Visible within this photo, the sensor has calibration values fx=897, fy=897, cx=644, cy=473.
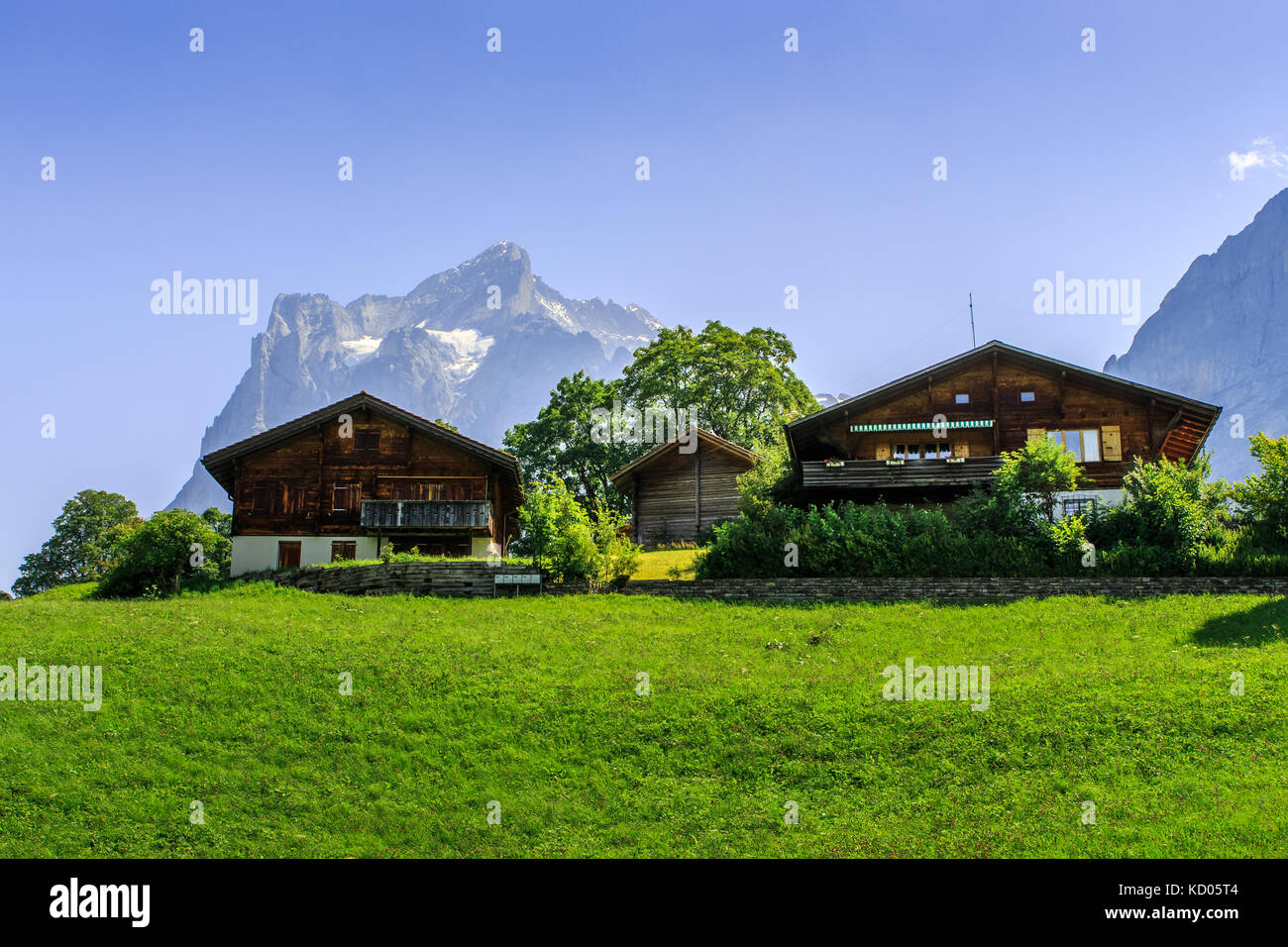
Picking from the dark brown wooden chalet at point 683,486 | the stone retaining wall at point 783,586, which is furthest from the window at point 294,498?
the dark brown wooden chalet at point 683,486

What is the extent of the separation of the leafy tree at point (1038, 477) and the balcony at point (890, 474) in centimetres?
377

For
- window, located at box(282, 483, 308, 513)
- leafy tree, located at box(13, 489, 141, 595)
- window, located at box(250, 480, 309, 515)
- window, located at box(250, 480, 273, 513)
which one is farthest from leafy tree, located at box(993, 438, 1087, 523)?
leafy tree, located at box(13, 489, 141, 595)

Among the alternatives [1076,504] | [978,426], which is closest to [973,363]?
[978,426]

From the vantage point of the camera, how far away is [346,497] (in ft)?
123

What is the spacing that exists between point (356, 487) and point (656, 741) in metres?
24.8

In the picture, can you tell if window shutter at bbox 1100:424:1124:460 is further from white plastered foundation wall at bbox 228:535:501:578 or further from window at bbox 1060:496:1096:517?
white plastered foundation wall at bbox 228:535:501:578

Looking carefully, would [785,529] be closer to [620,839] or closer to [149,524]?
[620,839]

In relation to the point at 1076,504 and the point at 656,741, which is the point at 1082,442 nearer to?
the point at 1076,504

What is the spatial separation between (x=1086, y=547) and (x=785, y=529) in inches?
358

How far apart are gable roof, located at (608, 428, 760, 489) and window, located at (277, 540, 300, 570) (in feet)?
47.7

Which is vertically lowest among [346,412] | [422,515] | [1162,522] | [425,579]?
[425,579]

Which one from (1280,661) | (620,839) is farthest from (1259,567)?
(620,839)

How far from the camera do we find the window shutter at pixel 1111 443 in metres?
35.6

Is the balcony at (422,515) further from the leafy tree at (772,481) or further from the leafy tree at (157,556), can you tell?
the leafy tree at (772,481)
